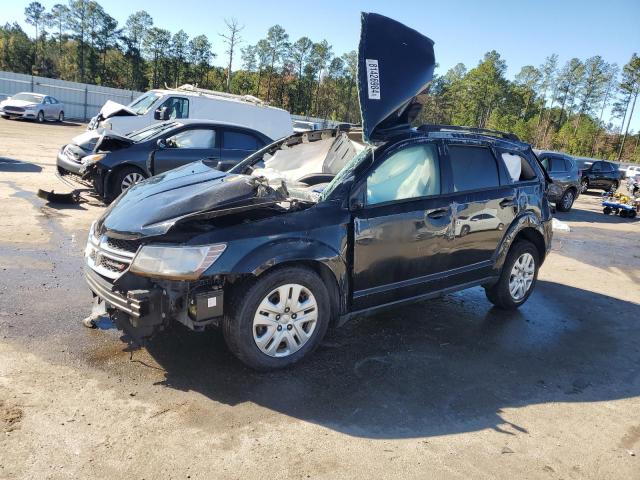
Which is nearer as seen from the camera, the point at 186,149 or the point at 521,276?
the point at 521,276

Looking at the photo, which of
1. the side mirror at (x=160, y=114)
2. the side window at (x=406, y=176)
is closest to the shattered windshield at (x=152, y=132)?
the side mirror at (x=160, y=114)

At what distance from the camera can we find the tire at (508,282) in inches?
218

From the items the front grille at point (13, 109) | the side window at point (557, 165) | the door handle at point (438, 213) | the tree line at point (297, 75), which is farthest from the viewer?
the tree line at point (297, 75)

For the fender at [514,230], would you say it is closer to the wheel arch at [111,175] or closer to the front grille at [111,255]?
the front grille at [111,255]

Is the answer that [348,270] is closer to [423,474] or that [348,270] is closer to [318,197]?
[318,197]

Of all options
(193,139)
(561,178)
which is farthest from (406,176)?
(561,178)

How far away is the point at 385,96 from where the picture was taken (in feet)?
14.0

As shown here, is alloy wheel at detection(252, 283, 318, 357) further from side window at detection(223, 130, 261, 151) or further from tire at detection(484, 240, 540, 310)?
side window at detection(223, 130, 261, 151)

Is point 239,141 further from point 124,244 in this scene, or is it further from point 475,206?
point 124,244

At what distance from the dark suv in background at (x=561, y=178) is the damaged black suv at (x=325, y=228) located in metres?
10.9

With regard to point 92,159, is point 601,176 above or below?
above

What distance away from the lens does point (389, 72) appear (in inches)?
169

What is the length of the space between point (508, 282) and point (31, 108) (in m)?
28.7

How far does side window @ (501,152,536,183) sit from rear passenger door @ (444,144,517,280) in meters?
0.13
